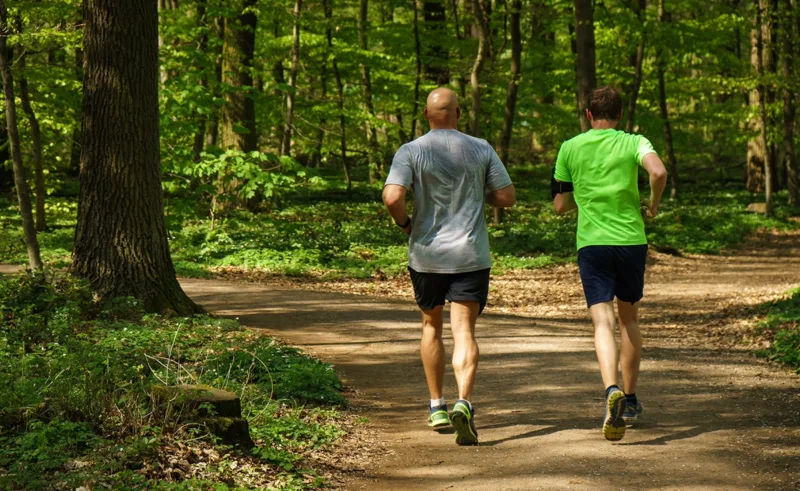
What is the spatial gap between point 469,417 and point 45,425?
2.50 metres

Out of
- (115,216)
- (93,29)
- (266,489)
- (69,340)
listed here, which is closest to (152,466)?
(266,489)

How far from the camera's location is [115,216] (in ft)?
31.1

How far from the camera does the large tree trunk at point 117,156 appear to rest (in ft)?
31.0

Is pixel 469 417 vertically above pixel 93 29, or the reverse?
pixel 93 29

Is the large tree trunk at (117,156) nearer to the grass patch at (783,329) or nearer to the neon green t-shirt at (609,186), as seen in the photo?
the neon green t-shirt at (609,186)

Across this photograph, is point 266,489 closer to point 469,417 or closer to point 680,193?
point 469,417

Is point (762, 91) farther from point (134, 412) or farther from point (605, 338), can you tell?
point (134, 412)

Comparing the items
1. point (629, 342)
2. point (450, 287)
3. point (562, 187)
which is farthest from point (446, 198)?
point (629, 342)

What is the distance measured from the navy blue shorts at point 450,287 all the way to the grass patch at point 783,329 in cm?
423

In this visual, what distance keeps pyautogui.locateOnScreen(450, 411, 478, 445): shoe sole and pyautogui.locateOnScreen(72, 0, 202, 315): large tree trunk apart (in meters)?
4.86

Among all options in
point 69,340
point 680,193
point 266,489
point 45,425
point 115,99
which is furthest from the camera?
point 680,193

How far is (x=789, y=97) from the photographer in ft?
85.6

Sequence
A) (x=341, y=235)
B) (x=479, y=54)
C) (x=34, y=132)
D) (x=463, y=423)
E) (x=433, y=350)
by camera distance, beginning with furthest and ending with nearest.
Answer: (x=341, y=235), (x=479, y=54), (x=34, y=132), (x=433, y=350), (x=463, y=423)

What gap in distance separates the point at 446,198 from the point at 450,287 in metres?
0.57
